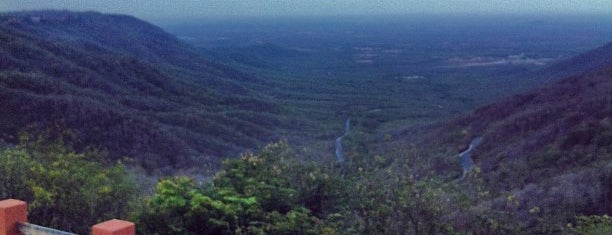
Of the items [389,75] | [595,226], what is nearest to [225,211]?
[595,226]

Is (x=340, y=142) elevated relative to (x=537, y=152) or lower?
lower

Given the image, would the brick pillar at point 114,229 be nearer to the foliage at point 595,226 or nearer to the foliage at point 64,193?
the foliage at point 64,193

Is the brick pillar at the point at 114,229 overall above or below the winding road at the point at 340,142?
above

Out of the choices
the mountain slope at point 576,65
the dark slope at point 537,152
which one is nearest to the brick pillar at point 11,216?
the dark slope at point 537,152

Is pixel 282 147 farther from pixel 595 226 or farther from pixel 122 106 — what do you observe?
pixel 122 106

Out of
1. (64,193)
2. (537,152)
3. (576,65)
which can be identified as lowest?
(576,65)

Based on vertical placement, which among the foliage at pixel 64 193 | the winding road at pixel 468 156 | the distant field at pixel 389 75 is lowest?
the distant field at pixel 389 75

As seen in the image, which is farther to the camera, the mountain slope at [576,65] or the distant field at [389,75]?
the mountain slope at [576,65]
